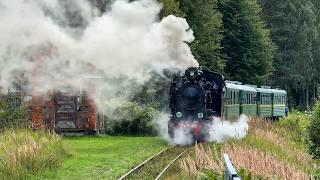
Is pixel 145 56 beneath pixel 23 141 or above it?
above

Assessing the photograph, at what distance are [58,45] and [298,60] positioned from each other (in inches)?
1916

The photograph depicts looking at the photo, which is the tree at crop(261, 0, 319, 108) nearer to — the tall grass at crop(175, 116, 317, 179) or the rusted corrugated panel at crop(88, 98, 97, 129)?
the rusted corrugated panel at crop(88, 98, 97, 129)

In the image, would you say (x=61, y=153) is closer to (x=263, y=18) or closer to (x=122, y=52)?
(x=122, y=52)

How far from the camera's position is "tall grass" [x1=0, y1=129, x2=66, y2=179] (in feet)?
52.0

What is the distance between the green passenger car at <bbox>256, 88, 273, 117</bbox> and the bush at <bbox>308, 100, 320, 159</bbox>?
18772mm

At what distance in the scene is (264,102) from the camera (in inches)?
1741

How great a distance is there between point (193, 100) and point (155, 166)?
24.6 ft

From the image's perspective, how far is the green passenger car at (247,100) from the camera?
35.5m

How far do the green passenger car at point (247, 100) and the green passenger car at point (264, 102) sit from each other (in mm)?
1302

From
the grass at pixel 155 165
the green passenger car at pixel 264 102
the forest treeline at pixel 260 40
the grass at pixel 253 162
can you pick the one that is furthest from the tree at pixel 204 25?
the grass at pixel 253 162

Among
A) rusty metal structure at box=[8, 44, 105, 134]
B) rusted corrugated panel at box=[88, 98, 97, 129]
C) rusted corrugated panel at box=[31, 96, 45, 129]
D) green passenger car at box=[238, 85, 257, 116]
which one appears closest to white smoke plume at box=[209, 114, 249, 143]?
rusty metal structure at box=[8, 44, 105, 134]

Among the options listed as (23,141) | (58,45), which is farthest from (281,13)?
(23,141)

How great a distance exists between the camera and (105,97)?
112 ft

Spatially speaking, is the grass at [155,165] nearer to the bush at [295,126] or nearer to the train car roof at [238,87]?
the train car roof at [238,87]
